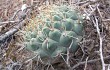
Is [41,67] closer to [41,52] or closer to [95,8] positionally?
[41,52]

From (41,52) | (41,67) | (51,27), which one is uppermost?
(51,27)

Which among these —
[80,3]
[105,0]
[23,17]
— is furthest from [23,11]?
[105,0]

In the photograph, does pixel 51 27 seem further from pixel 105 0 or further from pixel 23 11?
pixel 23 11

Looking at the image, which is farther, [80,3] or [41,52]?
[80,3]

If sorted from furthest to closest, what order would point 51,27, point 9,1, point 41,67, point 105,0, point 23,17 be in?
point 9,1, point 23,17, point 105,0, point 41,67, point 51,27

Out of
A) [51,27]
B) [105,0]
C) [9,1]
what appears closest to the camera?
[51,27]

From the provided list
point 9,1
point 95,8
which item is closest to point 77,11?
point 95,8

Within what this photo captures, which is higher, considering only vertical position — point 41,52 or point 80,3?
point 80,3
